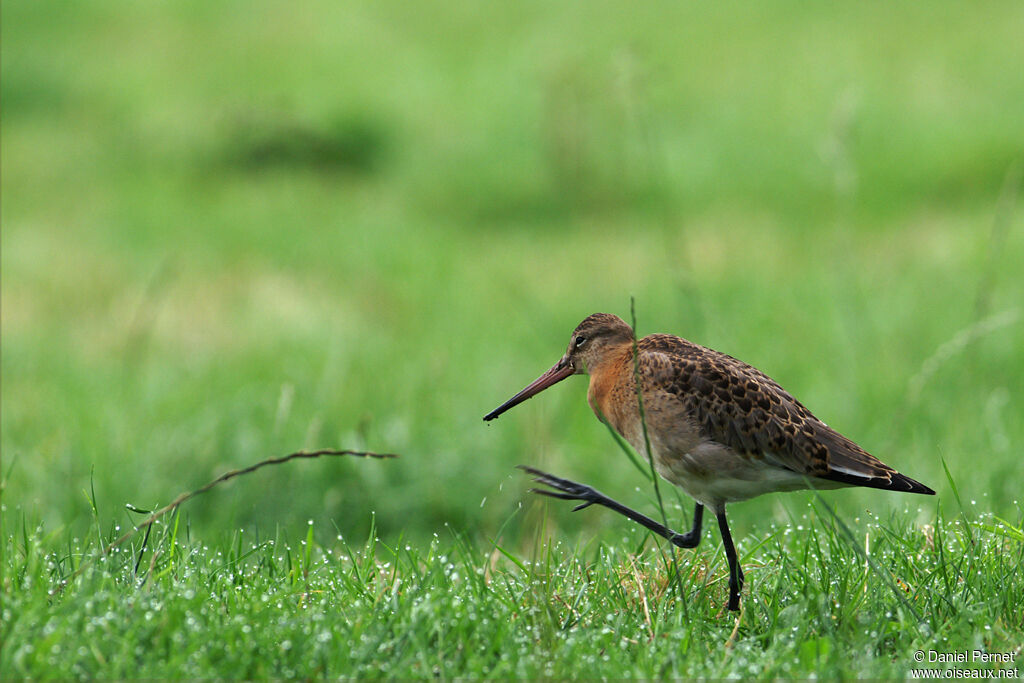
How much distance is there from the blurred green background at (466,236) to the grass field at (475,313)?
5 cm

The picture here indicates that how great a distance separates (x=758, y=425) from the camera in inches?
141

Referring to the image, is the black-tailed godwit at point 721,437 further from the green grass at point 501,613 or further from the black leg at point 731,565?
the green grass at point 501,613

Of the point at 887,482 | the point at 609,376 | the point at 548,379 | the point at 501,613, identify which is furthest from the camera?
the point at 548,379

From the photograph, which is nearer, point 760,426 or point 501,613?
point 501,613

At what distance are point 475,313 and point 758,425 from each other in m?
6.56

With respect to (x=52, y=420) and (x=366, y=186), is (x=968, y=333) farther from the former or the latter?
(x=366, y=186)

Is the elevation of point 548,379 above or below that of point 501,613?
above

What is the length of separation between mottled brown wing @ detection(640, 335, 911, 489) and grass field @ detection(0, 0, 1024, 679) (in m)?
0.16

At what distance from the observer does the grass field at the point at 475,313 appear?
3375mm

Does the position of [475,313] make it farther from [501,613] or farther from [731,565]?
[501,613]

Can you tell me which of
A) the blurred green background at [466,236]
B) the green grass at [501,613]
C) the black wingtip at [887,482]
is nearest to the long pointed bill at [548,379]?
the blurred green background at [466,236]

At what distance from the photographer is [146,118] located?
16.1m

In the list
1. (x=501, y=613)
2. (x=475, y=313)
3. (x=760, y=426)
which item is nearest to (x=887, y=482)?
(x=760, y=426)

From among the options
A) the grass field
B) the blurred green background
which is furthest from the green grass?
the blurred green background
